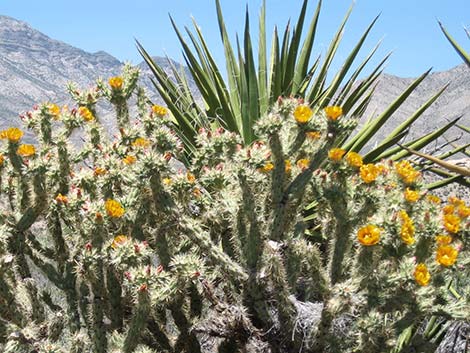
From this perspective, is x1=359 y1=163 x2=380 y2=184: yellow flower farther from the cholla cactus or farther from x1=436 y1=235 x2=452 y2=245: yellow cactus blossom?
x1=436 y1=235 x2=452 y2=245: yellow cactus blossom

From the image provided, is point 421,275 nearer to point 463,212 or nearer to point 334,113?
point 463,212

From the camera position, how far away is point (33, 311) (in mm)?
3189

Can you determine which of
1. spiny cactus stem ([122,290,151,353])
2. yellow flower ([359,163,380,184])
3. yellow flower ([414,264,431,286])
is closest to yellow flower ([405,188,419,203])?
yellow flower ([359,163,380,184])

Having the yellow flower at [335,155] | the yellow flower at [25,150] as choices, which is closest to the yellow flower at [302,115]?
the yellow flower at [335,155]

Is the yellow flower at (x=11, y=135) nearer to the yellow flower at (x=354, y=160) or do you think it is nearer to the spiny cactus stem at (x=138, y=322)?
the spiny cactus stem at (x=138, y=322)

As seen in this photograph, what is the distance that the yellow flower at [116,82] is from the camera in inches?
156

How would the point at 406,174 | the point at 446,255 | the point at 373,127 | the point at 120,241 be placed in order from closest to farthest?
the point at 446,255 < the point at 120,241 < the point at 406,174 < the point at 373,127

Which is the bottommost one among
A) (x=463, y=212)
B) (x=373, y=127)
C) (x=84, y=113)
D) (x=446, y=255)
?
(x=446, y=255)

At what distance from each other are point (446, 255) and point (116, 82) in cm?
232

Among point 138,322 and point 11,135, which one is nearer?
point 138,322

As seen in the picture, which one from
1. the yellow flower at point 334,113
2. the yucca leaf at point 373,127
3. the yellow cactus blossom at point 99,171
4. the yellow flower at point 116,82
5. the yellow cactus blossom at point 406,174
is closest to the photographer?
the yellow flower at point 334,113

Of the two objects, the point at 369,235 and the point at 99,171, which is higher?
the point at 99,171

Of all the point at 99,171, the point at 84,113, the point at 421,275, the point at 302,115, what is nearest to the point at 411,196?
the point at 421,275

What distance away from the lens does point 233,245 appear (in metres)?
3.34
